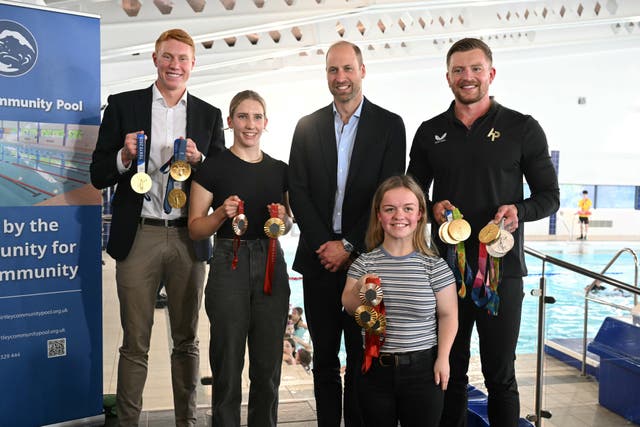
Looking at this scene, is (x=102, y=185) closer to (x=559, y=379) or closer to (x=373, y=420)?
(x=373, y=420)

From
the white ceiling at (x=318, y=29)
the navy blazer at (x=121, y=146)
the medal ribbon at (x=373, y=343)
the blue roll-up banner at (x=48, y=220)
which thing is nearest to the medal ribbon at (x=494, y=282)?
the medal ribbon at (x=373, y=343)

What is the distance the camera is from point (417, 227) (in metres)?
2.52

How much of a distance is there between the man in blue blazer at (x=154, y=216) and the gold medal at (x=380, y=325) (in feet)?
3.05

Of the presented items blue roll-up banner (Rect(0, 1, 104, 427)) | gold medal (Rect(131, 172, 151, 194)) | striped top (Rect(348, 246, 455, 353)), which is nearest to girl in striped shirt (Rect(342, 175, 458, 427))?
striped top (Rect(348, 246, 455, 353))

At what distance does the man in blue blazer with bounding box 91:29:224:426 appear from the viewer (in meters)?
2.79

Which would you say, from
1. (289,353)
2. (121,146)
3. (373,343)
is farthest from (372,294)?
(289,353)

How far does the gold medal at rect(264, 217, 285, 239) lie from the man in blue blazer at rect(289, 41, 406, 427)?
0.50 feet

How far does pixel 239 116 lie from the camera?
2650 mm

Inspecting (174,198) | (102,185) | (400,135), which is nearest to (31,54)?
(102,185)

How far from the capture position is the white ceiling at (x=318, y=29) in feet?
28.3

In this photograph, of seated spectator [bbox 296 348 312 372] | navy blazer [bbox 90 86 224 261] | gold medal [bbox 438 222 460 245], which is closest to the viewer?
gold medal [bbox 438 222 460 245]

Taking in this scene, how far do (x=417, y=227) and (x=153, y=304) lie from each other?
1242 mm

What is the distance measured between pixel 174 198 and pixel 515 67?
18.9 m

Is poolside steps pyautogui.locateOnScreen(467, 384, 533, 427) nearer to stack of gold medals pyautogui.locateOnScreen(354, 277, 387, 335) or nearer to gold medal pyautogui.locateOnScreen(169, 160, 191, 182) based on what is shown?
stack of gold medals pyautogui.locateOnScreen(354, 277, 387, 335)
